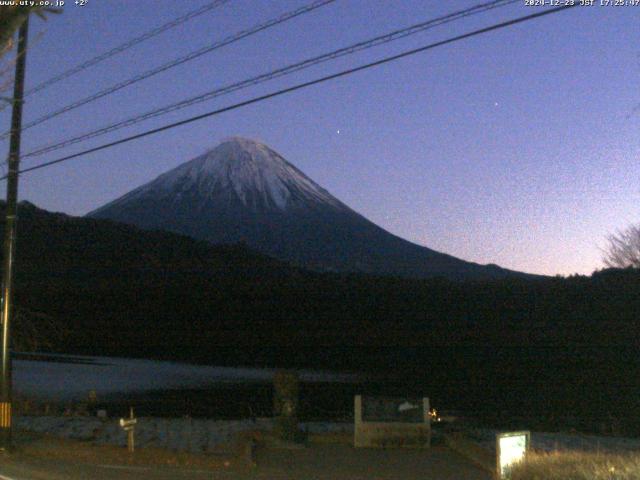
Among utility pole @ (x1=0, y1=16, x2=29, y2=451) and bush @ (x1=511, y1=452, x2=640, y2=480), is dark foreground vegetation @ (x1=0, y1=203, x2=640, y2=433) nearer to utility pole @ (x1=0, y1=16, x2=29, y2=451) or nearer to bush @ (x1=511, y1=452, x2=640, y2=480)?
utility pole @ (x1=0, y1=16, x2=29, y2=451)

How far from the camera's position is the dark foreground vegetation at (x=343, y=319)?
40375mm

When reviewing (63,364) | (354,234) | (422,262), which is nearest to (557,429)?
(63,364)

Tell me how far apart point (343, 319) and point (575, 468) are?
5581 cm

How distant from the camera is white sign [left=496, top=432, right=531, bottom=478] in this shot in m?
10.8

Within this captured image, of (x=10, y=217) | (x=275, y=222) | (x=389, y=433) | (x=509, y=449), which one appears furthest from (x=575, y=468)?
(x=275, y=222)

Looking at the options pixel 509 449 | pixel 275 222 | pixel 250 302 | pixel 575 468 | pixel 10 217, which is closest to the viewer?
pixel 575 468

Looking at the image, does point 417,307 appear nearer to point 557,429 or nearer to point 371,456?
point 557,429

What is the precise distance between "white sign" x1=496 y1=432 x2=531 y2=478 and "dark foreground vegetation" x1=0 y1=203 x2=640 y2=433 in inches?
655

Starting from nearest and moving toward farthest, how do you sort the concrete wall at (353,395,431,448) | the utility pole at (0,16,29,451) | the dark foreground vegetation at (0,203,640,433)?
the utility pole at (0,16,29,451)
the concrete wall at (353,395,431,448)
the dark foreground vegetation at (0,203,640,433)

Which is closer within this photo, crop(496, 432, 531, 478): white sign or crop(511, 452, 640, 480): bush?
crop(511, 452, 640, 480): bush

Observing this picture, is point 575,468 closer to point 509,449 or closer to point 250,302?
point 509,449

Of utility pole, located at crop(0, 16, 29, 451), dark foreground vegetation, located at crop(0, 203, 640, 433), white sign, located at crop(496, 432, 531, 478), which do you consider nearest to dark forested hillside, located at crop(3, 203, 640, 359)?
dark foreground vegetation, located at crop(0, 203, 640, 433)

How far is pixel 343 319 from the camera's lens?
215ft

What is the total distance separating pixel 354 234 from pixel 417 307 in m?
61.9
